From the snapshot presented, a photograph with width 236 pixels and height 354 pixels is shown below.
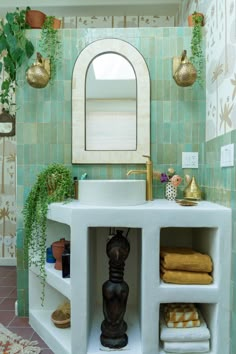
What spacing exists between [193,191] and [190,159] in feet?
0.80

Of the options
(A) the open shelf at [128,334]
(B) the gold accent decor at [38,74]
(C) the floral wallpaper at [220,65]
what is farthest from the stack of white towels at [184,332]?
(B) the gold accent decor at [38,74]

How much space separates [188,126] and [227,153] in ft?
1.81

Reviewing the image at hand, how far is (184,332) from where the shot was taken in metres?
1.50

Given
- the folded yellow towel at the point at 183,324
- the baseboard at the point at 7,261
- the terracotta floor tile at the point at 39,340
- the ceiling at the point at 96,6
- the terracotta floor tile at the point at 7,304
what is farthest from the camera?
the baseboard at the point at 7,261

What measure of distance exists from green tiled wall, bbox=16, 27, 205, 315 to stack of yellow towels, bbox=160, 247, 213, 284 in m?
0.57

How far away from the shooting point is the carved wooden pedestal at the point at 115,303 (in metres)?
1.54

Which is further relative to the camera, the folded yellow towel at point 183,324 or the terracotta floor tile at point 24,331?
the terracotta floor tile at point 24,331

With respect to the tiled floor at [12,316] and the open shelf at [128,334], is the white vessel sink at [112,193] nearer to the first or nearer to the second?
the open shelf at [128,334]

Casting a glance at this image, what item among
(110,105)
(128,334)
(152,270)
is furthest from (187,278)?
(110,105)

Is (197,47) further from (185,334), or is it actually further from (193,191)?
(185,334)

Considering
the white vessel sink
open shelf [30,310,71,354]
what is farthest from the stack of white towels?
the white vessel sink

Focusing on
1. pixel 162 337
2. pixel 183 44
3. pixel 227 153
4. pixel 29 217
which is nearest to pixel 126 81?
pixel 183 44

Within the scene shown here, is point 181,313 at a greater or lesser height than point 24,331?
greater

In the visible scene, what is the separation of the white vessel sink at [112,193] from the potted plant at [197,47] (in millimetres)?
915
